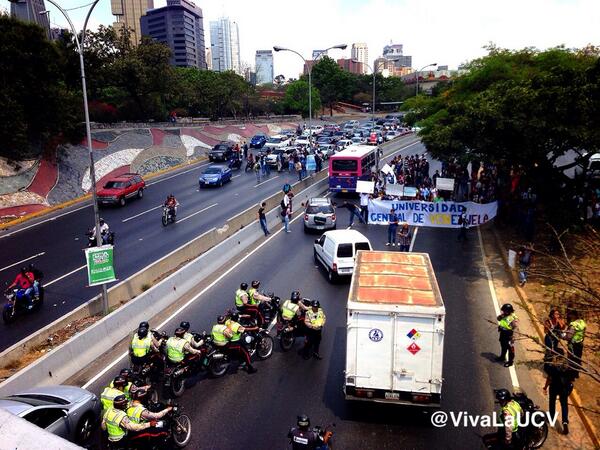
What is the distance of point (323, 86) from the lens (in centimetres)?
11956

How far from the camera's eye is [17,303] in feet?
49.6

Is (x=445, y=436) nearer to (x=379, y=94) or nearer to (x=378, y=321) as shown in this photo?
(x=378, y=321)

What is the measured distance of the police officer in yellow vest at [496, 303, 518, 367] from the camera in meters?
11.3

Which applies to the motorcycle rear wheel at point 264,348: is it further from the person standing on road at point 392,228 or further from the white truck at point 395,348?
the person standing on road at point 392,228

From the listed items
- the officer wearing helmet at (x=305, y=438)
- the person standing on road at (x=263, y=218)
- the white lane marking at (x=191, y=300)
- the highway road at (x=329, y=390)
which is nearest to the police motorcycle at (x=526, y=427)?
the highway road at (x=329, y=390)

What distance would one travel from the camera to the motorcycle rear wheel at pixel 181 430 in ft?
29.4

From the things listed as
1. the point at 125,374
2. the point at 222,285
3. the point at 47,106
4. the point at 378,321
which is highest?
the point at 47,106

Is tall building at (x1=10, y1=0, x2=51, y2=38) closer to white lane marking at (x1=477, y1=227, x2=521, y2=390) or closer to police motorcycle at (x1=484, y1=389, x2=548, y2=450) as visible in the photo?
white lane marking at (x1=477, y1=227, x2=521, y2=390)

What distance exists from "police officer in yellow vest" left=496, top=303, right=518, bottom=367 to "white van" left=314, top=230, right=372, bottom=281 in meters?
5.95

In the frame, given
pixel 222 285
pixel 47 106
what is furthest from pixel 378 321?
pixel 47 106

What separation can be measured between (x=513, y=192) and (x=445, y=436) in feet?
63.2

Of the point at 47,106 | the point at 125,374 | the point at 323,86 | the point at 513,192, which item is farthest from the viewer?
the point at 323,86

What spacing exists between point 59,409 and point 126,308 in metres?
5.00

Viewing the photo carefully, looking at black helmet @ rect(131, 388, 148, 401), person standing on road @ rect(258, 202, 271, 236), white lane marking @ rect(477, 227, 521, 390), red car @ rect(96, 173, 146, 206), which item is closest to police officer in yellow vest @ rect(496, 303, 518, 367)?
white lane marking @ rect(477, 227, 521, 390)
